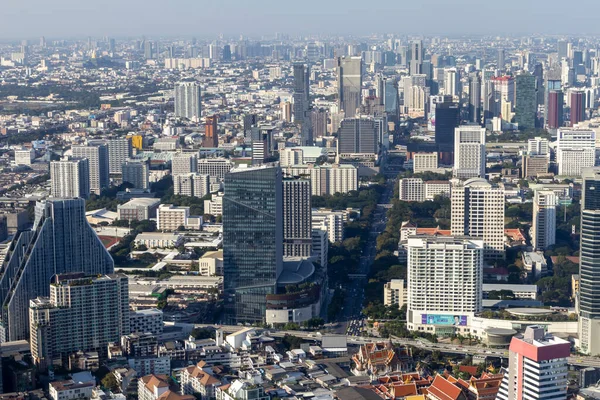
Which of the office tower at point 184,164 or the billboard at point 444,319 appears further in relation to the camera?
the office tower at point 184,164

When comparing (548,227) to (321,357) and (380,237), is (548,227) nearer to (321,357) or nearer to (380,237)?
(380,237)

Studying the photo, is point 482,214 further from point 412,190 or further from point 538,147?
point 538,147

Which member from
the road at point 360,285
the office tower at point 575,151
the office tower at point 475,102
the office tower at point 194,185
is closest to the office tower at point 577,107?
the office tower at point 475,102

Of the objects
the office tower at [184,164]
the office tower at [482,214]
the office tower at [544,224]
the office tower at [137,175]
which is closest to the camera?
the office tower at [482,214]

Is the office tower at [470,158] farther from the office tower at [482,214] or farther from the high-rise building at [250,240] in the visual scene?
the high-rise building at [250,240]

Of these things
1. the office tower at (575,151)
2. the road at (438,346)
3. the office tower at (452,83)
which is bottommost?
the road at (438,346)

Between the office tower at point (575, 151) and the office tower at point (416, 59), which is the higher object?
the office tower at point (416, 59)
